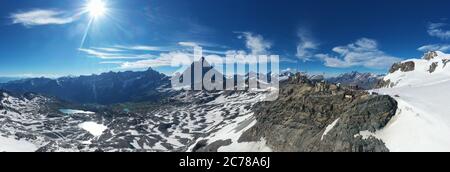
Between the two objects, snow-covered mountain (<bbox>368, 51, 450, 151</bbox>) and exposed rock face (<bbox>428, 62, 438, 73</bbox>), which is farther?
exposed rock face (<bbox>428, 62, 438, 73</bbox>)

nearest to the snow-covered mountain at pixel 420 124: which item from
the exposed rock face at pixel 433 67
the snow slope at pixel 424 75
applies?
the snow slope at pixel 424 75

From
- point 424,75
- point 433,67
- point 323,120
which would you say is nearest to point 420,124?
point 323,120

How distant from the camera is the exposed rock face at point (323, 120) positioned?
324 feet

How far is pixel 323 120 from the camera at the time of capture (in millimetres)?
117750

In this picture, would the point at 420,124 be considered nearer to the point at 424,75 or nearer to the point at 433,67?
the point at 424,75

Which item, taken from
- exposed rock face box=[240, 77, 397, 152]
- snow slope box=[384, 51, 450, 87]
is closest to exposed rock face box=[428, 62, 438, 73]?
snow slope box=[384, 51, 450, 87]

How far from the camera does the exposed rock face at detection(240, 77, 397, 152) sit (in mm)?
98625

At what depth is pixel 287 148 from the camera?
121000 millimetres

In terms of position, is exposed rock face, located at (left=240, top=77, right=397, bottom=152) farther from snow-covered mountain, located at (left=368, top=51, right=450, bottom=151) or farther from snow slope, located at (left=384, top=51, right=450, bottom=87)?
snow slope, located at (left=384, top=51, right=450, bottom=87)
